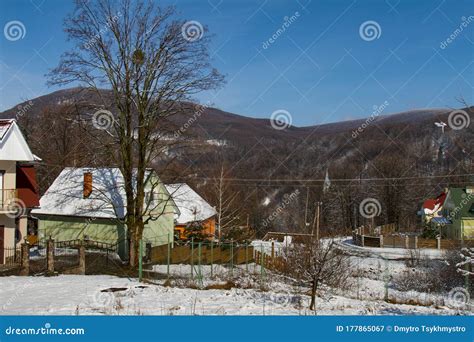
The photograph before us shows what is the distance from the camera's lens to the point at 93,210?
90.8ft

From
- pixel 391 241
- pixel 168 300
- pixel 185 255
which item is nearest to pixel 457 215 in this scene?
pixel 391 241

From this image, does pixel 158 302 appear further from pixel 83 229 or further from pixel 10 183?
pixel 83 229

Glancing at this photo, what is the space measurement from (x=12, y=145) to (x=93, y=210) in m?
6.17

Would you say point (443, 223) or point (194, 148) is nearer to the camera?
point (194, 148)

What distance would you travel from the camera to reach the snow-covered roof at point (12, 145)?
2273 cm

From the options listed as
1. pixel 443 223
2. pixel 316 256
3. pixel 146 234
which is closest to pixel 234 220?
pixel 146 234

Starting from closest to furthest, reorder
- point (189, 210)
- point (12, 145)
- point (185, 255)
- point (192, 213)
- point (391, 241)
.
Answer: point (12, 145) → point (185, 255) → point (192, 213) → point (189, 210) → point (391, 241)

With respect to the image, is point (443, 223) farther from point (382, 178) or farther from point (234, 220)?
point (234, 220)

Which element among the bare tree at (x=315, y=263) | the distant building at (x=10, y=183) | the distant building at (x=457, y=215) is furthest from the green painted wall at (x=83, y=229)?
the distant building at (x=457, y=215)

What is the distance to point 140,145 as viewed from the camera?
22.1m

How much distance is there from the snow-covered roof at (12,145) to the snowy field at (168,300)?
7.64 meters

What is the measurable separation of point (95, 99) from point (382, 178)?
54.0 meters

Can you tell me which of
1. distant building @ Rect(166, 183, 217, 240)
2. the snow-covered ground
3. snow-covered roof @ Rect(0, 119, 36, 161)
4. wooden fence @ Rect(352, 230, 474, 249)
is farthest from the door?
wooden fence @ Rect(352, 230, 474, 249)
